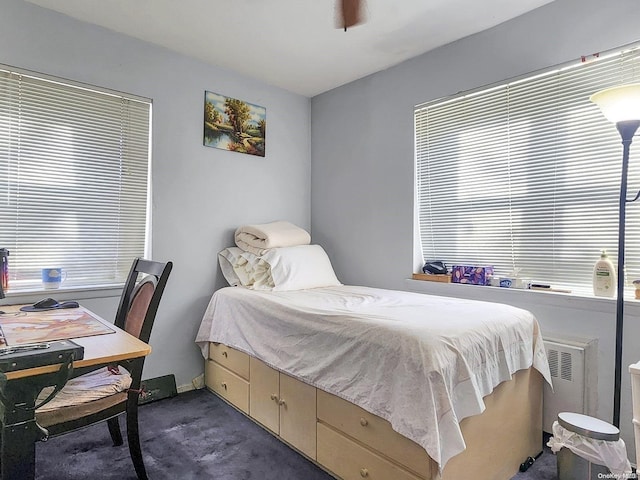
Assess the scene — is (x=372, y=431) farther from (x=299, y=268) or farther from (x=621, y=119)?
(x=621, y=119)

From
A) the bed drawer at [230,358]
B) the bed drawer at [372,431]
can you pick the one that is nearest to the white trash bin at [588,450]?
the bed drawer at [372,431]

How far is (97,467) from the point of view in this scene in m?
1.86

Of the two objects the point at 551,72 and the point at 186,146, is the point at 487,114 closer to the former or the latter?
the point at 551,72

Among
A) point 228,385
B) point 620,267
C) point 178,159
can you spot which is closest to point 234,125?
point 178,159

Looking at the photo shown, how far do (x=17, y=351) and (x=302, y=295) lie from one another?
1605mm

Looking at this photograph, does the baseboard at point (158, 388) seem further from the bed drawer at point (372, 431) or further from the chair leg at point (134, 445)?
the bed drawer at point (372, 431)

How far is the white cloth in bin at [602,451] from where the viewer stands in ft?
5.05

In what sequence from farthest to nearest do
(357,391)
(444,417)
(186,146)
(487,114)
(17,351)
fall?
(186,146)
(487,114)
(357,391)
(444,417)
(17,351)

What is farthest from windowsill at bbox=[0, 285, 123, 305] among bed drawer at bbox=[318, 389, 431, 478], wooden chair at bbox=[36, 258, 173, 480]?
bed drawer at bbox=[318, 389, 431, 478]

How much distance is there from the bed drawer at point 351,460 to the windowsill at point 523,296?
49.5 inches

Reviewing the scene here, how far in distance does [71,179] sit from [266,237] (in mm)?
1322

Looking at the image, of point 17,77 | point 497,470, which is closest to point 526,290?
point 497,470

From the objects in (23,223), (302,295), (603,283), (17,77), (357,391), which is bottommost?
(357,391)

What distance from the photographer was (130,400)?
5.59ft
